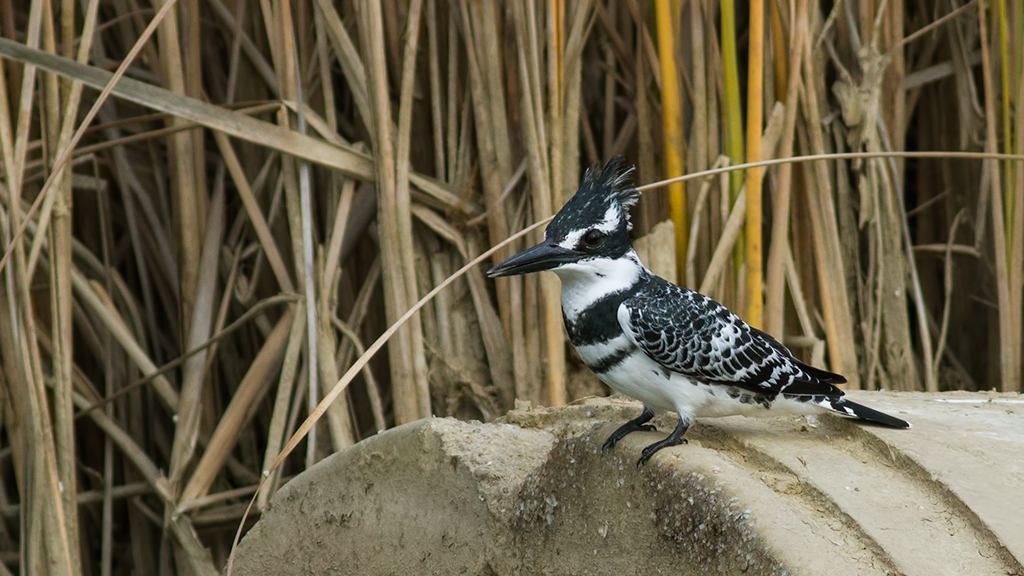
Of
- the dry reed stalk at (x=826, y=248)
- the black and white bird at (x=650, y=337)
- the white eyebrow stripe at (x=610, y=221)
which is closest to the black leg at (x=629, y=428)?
the black and white bird at (x=650, y=337)

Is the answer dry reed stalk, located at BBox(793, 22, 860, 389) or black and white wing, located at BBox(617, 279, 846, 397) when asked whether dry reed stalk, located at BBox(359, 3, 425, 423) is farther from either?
dry reed stalk, located at BBox(793, 22, 860, 389)

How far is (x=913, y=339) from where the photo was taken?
307cm

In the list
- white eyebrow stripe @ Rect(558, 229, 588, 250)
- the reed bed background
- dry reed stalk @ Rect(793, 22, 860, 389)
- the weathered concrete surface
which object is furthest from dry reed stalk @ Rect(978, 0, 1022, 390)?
white eyebrow stripe @ Rect(558, 229, 588, 250)

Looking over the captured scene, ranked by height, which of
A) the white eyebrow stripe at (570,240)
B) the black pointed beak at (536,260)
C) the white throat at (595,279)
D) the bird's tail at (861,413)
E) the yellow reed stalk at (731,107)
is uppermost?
the yellow reed stalk at (731,107)

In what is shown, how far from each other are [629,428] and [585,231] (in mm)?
318

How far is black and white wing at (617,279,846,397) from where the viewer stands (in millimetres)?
1774

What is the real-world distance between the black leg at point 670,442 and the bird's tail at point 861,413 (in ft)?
0.81

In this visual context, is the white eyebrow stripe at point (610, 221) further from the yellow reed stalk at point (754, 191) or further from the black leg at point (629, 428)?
the yellow reed stalk at point (754, 191)

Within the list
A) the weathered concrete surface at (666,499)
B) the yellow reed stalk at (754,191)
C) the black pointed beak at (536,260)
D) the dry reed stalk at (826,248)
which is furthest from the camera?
the dry reed stalk at (826,248)

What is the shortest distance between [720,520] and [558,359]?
3.20 feet

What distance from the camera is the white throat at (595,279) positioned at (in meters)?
1.84

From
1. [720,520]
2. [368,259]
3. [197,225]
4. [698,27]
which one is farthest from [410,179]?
[720,520]

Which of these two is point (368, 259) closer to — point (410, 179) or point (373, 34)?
point (410, 179)

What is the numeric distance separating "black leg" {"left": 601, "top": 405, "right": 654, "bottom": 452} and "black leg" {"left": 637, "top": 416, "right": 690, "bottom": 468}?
0.17 ft
